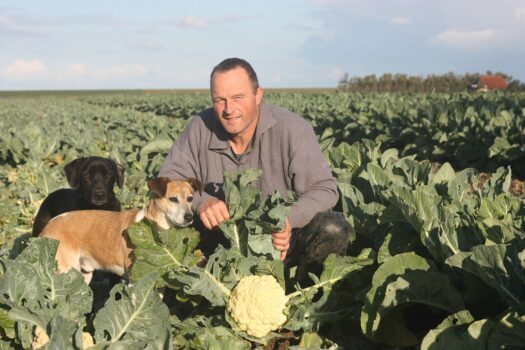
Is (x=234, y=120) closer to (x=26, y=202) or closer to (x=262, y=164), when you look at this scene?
(x=262, y=164)

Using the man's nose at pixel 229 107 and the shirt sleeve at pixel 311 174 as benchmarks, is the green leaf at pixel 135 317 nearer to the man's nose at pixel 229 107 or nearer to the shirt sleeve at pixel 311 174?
the shirt sleeve at pixel 311 174

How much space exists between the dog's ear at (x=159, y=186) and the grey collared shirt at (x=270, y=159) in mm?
228

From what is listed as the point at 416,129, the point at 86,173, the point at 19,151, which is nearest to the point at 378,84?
the point at 416,129

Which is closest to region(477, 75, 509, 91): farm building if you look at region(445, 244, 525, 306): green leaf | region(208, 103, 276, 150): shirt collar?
region(208, 103, 276, 150): shirt collar

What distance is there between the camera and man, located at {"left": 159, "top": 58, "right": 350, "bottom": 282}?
3.91 m

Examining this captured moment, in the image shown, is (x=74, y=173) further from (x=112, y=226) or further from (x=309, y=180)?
(x=309, y=180)

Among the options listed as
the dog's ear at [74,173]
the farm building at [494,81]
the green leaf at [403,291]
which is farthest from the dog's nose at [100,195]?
the farm building at [494,81]

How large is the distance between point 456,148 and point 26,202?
922 cm

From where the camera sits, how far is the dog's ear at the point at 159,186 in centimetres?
416

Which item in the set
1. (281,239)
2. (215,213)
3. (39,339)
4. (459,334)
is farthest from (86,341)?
(459,334)

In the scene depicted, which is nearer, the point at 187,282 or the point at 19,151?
the point at 187,282

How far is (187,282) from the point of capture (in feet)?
10.9

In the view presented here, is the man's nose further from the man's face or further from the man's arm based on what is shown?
the man's arm

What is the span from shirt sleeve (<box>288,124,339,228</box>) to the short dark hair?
52cm
